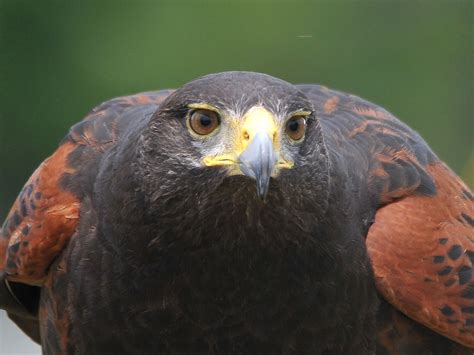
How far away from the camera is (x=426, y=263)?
628 cm

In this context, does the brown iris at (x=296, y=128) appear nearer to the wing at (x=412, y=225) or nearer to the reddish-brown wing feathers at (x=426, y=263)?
the wing at (x=412, y=225)

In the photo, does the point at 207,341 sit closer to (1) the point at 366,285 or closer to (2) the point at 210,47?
(1) the point at 366,285

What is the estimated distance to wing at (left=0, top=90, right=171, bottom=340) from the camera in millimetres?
6469

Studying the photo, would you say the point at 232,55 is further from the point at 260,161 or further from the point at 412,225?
the point at 260,161

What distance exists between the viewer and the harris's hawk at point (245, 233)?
17.7 feet

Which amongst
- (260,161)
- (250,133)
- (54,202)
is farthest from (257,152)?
(54,202)

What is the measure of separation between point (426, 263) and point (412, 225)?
216mm

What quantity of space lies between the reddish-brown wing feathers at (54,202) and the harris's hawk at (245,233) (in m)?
0.01

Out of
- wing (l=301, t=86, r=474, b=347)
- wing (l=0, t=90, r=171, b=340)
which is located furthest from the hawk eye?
wing (l=301, t=86, r=474, b=347)

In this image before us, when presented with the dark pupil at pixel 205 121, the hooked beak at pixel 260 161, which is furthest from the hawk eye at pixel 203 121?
the hooked beak at pixel 260 161

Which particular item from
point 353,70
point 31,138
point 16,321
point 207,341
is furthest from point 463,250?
point 31,138

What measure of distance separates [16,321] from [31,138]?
927cm

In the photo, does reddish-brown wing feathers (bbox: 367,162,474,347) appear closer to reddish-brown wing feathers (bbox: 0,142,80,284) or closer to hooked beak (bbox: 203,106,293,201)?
hooked beak (bbox: 203,106,293,201)

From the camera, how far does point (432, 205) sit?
21.3ft
